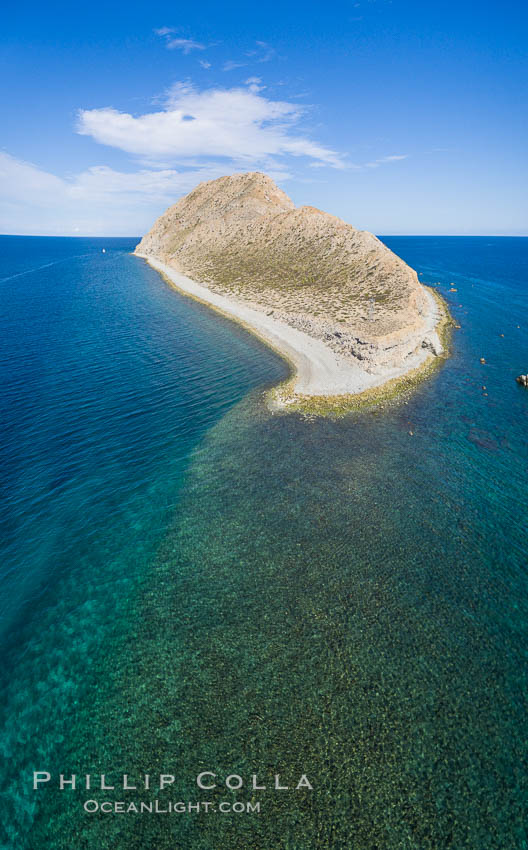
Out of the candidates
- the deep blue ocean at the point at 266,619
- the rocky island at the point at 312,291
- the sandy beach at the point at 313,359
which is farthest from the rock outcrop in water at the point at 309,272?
the deep blue ocean at the point at 266,619

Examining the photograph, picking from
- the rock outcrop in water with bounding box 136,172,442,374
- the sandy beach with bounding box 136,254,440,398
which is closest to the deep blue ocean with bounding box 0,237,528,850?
the sandy beach with bounding box 136,254,440,398

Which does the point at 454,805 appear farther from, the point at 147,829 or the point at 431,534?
the point at 431,534

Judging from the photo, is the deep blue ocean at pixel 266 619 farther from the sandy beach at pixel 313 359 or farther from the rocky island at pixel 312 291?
the rocky island at pixel 312 291

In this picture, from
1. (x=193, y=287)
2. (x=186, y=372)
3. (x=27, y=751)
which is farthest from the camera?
(x=193, y=287)

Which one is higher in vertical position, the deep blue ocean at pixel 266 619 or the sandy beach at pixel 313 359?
the sandy beach at pixel 313 359

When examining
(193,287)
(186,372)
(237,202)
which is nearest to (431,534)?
(186,372)

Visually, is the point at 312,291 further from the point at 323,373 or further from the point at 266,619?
the point at 266,619
